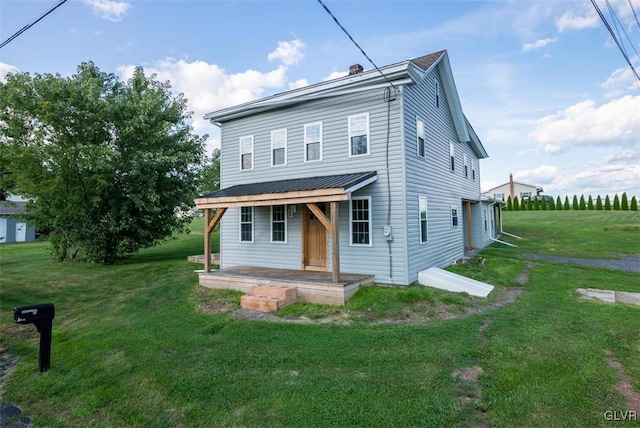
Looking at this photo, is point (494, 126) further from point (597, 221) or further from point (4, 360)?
point (4, 360)

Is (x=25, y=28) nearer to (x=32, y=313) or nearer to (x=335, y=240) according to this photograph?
(x=32, y=313)

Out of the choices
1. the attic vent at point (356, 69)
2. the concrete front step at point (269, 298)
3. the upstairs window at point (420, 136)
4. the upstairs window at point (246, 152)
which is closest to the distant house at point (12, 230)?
the upstairs window at point (246, 152)

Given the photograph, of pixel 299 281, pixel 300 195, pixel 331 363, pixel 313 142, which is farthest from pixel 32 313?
pixel 313 142

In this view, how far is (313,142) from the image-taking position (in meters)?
9.91

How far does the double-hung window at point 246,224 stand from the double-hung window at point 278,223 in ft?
3.05

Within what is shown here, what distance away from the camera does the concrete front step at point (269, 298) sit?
23.7 ft

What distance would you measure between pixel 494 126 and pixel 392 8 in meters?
15.0

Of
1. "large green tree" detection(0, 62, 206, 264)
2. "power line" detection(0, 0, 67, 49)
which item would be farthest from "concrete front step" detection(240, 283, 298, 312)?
"large green tree" detection(0, 62, 206, 264)

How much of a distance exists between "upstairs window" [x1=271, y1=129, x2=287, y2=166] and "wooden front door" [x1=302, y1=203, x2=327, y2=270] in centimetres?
189

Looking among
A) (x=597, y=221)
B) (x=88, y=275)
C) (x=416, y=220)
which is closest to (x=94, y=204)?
(x=88, y=275)

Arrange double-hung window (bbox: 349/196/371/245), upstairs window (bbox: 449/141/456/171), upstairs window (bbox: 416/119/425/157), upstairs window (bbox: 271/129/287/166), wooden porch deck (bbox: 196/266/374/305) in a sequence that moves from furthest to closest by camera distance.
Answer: upstairs window (bbox: 449/141/456/171) < upstairs window (bbox: 271/129/287/166) < upstairs window (bbox: 416/119/425/157) < double-hung window (bbox: 349/196/371/245) < wooden porch deck (bbox: 196/266/374/305)

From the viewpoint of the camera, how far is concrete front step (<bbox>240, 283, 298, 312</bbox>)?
724cm

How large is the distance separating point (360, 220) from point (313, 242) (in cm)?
176

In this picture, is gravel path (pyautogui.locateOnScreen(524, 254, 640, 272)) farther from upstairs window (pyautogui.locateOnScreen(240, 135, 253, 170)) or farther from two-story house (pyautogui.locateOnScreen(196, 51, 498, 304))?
upstairs window (pyautogui.locateOnScreen(240, 135, 253, 170))
